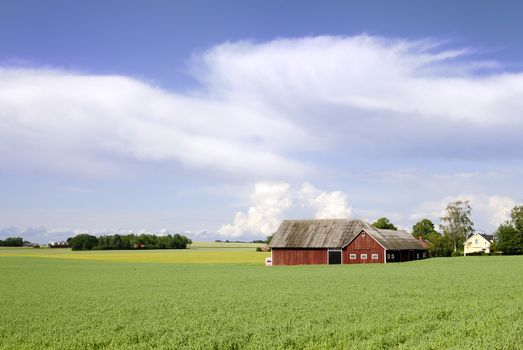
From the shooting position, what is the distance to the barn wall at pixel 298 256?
252 ft

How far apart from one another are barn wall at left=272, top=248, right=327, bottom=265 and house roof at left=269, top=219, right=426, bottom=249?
2.75 ft

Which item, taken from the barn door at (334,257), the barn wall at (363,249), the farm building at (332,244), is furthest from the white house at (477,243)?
the barn door at (334,257)

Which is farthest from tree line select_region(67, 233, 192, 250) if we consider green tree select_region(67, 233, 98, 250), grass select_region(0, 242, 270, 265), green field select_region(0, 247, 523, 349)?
green field select_region(0, 247, 523, 349)

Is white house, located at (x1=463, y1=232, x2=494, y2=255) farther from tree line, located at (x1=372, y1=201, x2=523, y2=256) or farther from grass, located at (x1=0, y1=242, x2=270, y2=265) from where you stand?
grass, located at (x1=0, y1=242, x2=270, y2=265)

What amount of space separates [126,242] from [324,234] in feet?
362

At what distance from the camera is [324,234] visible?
78500mm

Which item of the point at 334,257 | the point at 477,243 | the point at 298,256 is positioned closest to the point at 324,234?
the point at 334,257

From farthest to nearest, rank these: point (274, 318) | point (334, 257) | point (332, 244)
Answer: point (334, 257)
point (332, 244)
point (274, 318)

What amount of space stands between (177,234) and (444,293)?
166 metres

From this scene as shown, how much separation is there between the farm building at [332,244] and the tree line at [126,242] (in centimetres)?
10042

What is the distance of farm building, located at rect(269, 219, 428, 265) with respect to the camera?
75562mm

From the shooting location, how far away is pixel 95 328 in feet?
62.5

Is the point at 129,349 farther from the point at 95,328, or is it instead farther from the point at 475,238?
the point at 475,238

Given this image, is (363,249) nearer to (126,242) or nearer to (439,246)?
(439,246)
